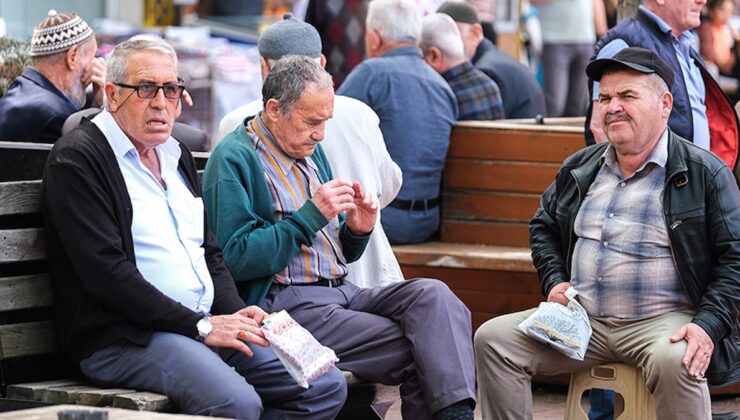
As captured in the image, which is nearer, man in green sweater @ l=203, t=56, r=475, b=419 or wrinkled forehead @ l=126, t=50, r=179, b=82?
wrinkled forehead @ l=126, t=50, r=179, b=82

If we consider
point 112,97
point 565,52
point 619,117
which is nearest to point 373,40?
point 619,117

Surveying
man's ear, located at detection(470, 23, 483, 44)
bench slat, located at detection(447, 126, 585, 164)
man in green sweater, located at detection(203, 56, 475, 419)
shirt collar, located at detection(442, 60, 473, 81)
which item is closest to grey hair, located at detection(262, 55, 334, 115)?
man in green sweater, located at detection(203, 56, 475, 419)

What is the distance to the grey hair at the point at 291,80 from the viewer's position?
4.95 meters

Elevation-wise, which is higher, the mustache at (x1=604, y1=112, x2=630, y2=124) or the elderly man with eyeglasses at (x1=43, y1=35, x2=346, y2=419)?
the mustache at (x1=604, y1=112, x2=630, y2=124)

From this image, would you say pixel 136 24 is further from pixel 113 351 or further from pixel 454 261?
pixel 113 351

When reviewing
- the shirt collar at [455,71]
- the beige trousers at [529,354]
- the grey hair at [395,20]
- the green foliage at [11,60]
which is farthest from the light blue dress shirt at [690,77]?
the green foliage at [11,60]

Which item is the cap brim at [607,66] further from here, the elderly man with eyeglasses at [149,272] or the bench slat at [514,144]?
the bench slat at [514,144]

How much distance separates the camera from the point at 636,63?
16.7 ft

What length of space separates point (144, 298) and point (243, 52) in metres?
7.82

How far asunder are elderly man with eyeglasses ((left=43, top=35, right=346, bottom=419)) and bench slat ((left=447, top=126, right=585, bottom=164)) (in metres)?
2.48

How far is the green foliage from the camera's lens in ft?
22.5

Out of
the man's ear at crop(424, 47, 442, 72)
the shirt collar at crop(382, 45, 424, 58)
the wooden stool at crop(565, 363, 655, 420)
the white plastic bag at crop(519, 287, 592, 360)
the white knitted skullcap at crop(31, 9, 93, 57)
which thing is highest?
the white knitted skullcap at crop(31, 9, 93, 57)

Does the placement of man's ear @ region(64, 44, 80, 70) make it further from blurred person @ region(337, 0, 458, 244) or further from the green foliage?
blurred person @ region(337, 0, 458, 244)

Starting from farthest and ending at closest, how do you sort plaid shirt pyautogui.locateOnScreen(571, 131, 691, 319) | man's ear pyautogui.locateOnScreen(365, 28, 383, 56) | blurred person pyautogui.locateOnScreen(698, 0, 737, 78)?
blurred person pyautogui.locateOnScreen(698, 0, 737, 78) < man's ear pyautogui.locateOnScreen(365, 28, 383, 56) < plaid shirt pyautogui.locateOnScreen(571, 131, 691, 319)
